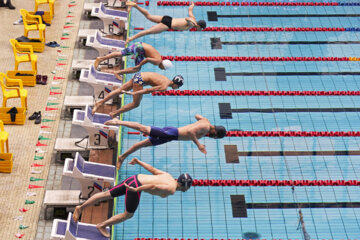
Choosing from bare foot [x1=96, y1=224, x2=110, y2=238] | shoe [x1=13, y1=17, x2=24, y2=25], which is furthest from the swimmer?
shoe [x1=13, y1=17, x2=24, y2=25]

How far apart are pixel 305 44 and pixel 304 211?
14.2 ft

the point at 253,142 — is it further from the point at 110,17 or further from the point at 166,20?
the point at 110,17

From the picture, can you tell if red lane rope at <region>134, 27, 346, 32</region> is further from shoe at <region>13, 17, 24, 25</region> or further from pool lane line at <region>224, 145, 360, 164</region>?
pool lane line at <region>224, 145, 360, 164</region>

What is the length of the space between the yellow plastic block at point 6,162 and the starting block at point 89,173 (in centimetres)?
107

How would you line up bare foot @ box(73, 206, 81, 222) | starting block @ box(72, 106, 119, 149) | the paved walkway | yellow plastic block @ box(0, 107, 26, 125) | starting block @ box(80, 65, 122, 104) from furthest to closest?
1. starting block @ box(80, 65, 122, 104)
2. yellow plastic block @ box(0, 107, 26, 125)
3. starting block @ box(72, 106, 119, 149)
4. the paved walkway
5. bare foot @ box(73, 206, 81, 222)

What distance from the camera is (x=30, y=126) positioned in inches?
432

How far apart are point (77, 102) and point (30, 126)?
0.86 metres

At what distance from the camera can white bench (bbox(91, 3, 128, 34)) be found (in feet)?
42.2

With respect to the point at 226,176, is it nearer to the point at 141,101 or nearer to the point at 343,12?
the point at 141,101

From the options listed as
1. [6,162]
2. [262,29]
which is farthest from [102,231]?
[262,29]

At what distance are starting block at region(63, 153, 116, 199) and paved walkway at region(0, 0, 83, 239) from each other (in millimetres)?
740

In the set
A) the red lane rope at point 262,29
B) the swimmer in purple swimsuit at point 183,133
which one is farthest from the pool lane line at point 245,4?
the swimmer in purple swimsuit at point 183,133

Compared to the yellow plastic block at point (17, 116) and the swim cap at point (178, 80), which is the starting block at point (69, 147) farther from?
the swim cap at point (178, 80)

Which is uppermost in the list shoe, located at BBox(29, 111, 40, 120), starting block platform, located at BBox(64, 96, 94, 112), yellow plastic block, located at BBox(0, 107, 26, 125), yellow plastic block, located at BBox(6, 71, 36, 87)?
yellow plastic block, located at BBox(6, 71, 36, 87)
